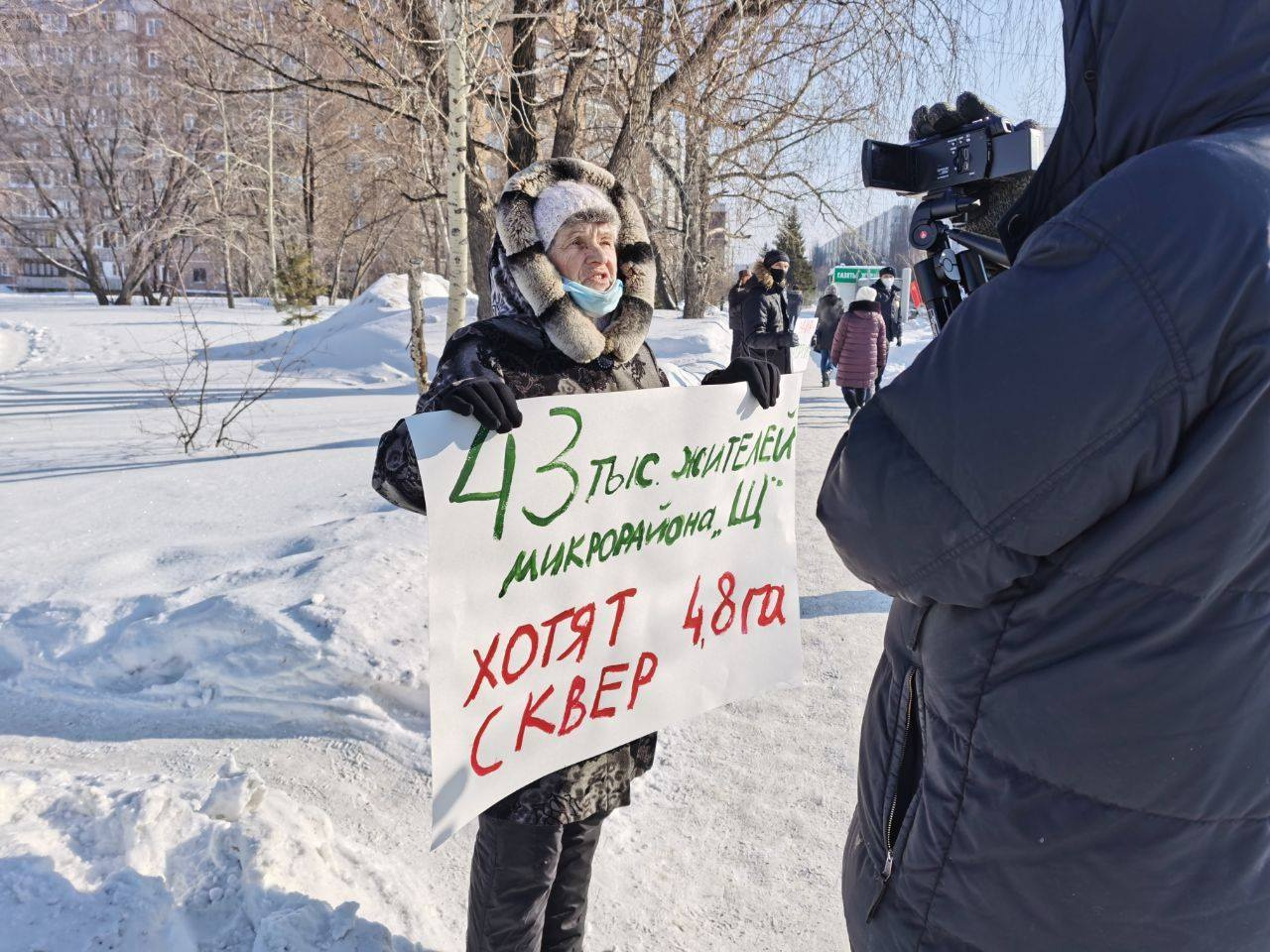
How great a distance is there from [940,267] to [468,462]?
1.00 m

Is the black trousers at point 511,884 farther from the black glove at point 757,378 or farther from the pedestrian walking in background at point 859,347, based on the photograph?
the pedestrian walking in background at point 859,347

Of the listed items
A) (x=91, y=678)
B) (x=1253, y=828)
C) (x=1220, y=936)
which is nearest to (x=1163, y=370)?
(x=1253, y=828)

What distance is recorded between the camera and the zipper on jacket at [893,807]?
1.12m

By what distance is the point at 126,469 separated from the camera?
22.0 ft

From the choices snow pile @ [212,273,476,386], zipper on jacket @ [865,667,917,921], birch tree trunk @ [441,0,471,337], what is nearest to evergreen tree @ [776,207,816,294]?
snow pile @ [212,273,476,386]

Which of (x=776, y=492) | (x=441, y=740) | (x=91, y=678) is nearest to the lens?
(x=441, y=740)

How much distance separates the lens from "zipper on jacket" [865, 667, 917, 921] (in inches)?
44.0

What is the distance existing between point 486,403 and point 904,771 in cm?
96

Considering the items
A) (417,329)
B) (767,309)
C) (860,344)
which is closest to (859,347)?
(860,344)

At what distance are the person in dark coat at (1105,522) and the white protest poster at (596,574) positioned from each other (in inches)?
31.4

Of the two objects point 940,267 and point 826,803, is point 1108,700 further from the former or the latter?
point 826,803

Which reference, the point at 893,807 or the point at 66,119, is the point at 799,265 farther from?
the point at 893,807

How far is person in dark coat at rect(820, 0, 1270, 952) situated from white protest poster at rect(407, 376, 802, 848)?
0.80 m

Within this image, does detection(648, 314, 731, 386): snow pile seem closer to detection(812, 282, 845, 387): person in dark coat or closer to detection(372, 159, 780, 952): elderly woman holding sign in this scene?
detection(812, 282, 845, 387): person in dark coat
